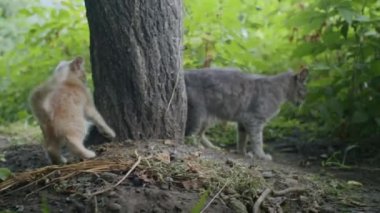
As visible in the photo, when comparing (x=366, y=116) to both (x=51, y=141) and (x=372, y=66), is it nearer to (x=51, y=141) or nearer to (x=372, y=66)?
(x=372, y=66)

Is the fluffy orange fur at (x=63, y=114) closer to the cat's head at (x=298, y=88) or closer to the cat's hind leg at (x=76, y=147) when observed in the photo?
the cat's hind leg at (x=76, y=147)

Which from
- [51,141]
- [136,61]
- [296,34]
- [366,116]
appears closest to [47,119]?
[51,141]

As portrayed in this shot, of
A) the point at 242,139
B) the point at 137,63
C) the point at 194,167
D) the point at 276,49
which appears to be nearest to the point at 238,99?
the point at 242,139

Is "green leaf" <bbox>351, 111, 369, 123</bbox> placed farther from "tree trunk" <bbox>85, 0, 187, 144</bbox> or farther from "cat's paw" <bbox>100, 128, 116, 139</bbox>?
"cat's paw" <bbox>100, 128, 116, 139</bbox>

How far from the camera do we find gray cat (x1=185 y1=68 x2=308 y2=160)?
6480 mm

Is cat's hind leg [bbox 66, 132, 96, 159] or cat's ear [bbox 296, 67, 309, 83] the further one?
cat's ear [bbox 296, 67, 309, 83]

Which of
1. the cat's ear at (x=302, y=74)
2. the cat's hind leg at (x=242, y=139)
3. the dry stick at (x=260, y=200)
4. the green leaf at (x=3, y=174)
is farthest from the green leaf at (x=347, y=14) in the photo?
the green leaf at (x=3, y=174)

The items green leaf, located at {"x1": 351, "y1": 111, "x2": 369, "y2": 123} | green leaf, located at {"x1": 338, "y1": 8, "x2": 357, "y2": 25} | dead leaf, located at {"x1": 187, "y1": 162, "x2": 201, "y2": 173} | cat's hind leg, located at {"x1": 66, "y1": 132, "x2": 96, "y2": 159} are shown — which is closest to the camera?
dead leaf, located at {"x1": 187, "y1": 162, "x2": 201, "y2": 173}

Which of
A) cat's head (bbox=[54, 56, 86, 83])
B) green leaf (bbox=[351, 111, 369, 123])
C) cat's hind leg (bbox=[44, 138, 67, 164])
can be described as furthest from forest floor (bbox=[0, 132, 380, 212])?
green leaf (bbox=[351, 111, 369, 123])

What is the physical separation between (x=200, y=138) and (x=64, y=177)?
3024 millimetres

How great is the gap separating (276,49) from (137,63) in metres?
4.17

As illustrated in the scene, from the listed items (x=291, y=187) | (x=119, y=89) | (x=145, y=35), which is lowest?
(x=291, y=187)

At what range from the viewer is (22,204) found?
11.6 feet

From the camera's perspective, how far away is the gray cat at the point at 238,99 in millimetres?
6480
